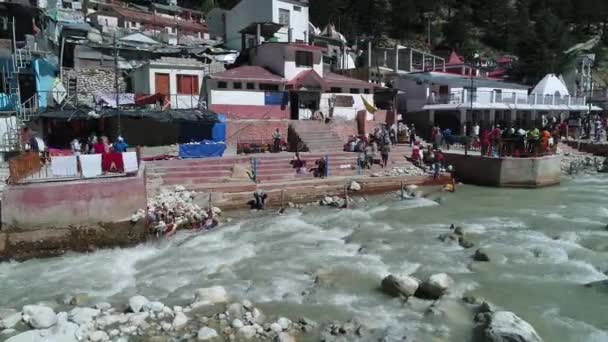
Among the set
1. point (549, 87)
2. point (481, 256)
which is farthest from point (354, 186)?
point (549, 87)

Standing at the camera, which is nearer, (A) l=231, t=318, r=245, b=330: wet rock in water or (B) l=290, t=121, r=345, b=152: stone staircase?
(A) l=231, t=318, r=245, b=330: wet rock in water

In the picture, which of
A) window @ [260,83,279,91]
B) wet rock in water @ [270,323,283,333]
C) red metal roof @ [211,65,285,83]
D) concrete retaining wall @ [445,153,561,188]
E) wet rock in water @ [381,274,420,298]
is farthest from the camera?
window @ [260,83,279,91]

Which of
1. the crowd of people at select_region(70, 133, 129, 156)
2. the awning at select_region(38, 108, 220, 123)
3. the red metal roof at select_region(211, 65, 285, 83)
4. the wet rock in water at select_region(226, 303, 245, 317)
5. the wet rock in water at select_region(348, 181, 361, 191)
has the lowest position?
the wet rock in water at select_region(226, 303, 245, 317)

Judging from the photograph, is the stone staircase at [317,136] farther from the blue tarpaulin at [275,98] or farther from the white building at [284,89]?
the blue tarpaulin at [275,98]

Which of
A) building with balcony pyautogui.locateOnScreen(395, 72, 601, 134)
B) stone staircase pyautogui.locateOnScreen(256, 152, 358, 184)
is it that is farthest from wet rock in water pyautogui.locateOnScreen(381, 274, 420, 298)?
building with balcony pyautogui.locateOnScreen(395, 72, 601, 134)

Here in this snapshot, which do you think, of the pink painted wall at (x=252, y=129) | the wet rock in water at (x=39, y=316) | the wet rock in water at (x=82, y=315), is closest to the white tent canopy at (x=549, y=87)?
the pink painted wall at (x=252, y=129)

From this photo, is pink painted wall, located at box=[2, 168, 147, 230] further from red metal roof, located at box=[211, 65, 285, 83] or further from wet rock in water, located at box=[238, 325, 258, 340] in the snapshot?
red metal roof, located at box=[211, 65, 285, 83]

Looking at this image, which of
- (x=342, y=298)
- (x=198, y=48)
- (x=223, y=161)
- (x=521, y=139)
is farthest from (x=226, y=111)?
(x=342, y=298)

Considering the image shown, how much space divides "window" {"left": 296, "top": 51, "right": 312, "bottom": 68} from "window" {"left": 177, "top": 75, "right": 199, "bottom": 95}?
25.3ft

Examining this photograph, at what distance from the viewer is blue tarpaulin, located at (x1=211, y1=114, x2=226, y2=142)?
2958cm

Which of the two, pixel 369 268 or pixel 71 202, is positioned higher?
pixel 71 202

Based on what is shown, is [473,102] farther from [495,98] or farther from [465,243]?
[465,243]

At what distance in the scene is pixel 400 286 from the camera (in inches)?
470

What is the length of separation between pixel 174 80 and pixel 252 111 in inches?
225
